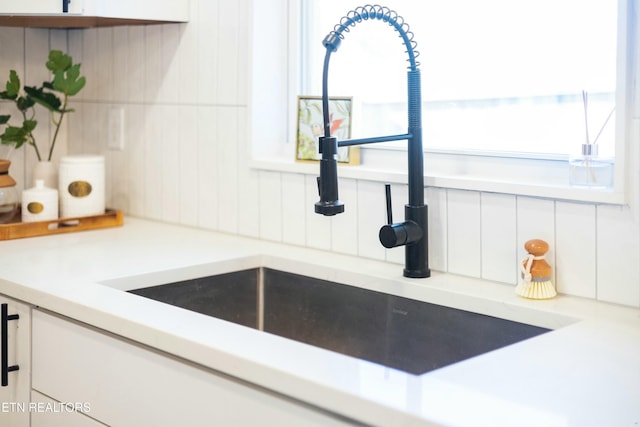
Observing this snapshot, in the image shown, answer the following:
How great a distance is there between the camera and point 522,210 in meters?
1.52

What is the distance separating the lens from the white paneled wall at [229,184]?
1.45m

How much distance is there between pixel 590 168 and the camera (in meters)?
1.43

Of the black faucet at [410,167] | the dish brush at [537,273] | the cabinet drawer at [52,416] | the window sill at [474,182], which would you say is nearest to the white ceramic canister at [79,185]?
the window sill at [474,182]

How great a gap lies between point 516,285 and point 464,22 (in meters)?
0.57

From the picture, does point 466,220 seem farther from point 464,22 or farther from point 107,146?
point 107,146

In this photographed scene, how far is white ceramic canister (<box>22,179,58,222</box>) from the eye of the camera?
216 centimetres

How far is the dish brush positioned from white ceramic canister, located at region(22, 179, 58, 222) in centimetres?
129

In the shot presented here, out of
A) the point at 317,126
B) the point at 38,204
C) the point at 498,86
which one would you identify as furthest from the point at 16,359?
the point at 498,86

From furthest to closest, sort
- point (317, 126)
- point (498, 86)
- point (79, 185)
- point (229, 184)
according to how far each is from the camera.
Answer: point (79, 185), point (229, 184), point (317, 126), point (498, 86)

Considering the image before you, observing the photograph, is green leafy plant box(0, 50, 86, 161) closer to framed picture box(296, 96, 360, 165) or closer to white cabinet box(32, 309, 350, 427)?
framed picture box(296, 96, 360, 165)

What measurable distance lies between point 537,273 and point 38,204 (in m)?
1.32

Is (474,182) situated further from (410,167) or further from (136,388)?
(136,388)

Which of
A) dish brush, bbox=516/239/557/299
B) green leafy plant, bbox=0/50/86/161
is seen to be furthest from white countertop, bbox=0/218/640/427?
green leafy plant, bbox=0/50/86/161

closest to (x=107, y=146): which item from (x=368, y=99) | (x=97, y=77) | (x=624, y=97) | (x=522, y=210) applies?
(x=97, y=77)
